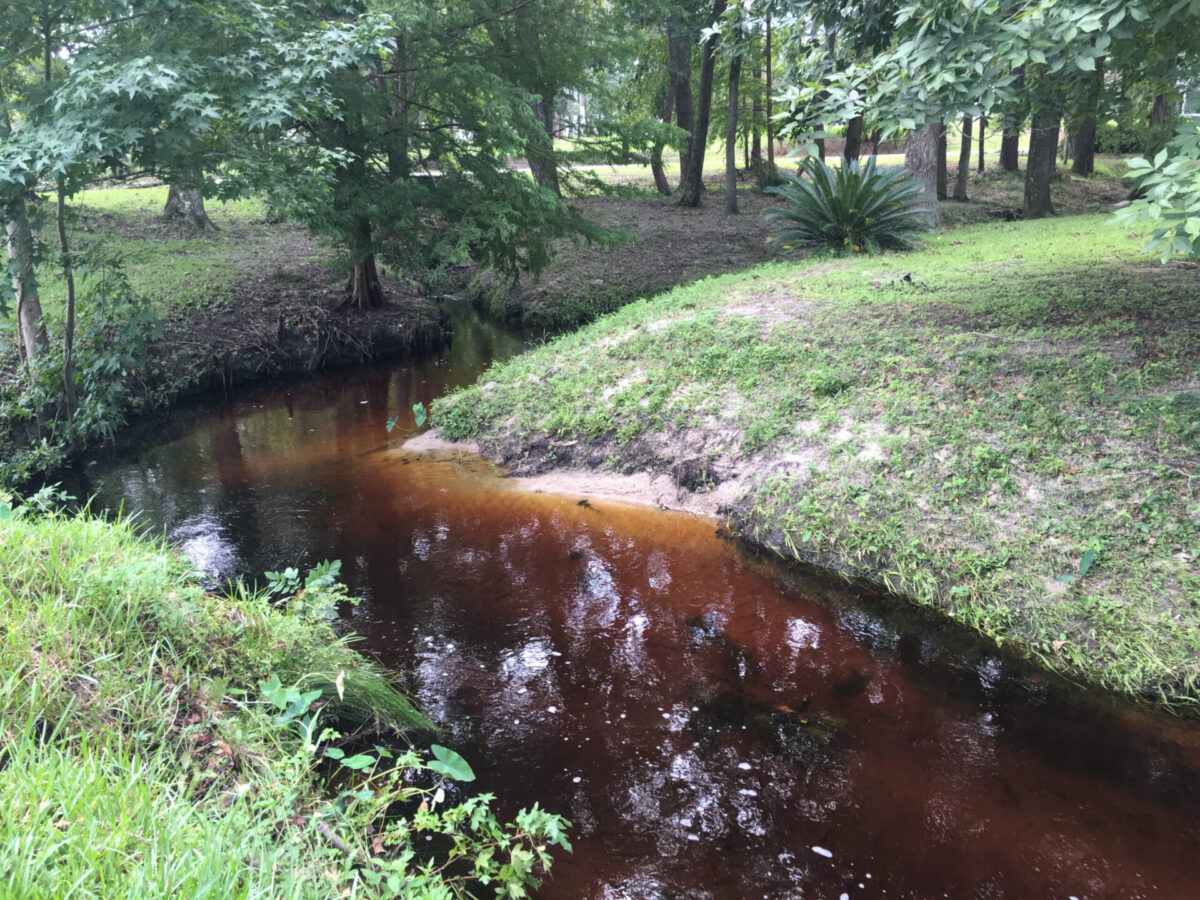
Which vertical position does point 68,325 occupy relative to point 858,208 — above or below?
below

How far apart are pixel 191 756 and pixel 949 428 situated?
495 centimetres

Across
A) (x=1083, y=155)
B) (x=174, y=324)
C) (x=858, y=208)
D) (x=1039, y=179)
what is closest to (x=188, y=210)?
(x=174, y=324)

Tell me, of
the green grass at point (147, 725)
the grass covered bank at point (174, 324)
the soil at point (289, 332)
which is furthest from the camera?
the soil at point (289, 332)

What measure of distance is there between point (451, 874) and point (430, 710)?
3.40 ft

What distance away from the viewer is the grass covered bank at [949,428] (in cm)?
421

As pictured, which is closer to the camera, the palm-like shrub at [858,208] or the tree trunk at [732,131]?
the palm-like shrub at [858,208]

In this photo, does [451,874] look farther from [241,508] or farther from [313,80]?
[313,80]

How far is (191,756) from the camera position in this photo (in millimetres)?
2551

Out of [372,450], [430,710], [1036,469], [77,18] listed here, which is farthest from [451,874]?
[77,18]

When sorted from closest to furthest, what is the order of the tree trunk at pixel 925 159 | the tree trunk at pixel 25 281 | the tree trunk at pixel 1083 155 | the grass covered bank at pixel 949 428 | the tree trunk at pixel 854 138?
the grass covered bank at pixel 949 428
the tree trunk at pixel 25 281
the tree trunk at pixel 925 159
the tree trunk at pixel 854 138
the tree trunk at pixel 1083 155

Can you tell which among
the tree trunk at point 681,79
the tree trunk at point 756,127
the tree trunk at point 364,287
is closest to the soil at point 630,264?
the tree trunk at point 681,79

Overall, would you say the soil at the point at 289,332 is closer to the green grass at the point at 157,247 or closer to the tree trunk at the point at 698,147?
the green grass at the point at 157,247

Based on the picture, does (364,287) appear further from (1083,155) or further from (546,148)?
(1083,155)

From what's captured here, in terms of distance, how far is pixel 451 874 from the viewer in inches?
109
